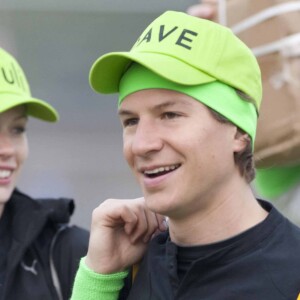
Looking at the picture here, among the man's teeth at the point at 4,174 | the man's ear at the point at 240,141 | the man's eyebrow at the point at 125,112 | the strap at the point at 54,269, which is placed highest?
the man's eyebrow at the point at 125,112

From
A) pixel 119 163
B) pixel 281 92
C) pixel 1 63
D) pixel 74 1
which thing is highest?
pixel 74 1

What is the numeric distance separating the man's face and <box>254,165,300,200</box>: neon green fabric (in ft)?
1.25

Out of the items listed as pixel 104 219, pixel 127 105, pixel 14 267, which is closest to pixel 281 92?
pixel 127 105

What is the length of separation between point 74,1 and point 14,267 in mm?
6938

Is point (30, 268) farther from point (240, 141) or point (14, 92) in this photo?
point (240, 141)

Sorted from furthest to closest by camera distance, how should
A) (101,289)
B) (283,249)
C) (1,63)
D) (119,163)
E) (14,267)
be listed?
1. (119,163)
2. (1,63)
3. (14,267)
4. (101,289)
5. (283,249)

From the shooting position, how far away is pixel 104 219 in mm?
2428

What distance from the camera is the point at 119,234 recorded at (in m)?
2.47

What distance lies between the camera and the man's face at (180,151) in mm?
2113

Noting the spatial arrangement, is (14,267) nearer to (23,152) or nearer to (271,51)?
(23,152)

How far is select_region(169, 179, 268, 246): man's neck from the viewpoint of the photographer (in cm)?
216

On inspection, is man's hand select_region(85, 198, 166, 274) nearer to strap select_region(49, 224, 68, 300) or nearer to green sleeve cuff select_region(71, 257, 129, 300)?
green sleeve cuff select_region(71, 257, 129, 300)

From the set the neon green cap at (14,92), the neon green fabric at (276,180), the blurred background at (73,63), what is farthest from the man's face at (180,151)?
the blurred background at (73,63)

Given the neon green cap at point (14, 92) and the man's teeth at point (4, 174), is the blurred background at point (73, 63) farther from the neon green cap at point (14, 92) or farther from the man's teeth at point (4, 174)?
the man's teeth at point (4, 174)
